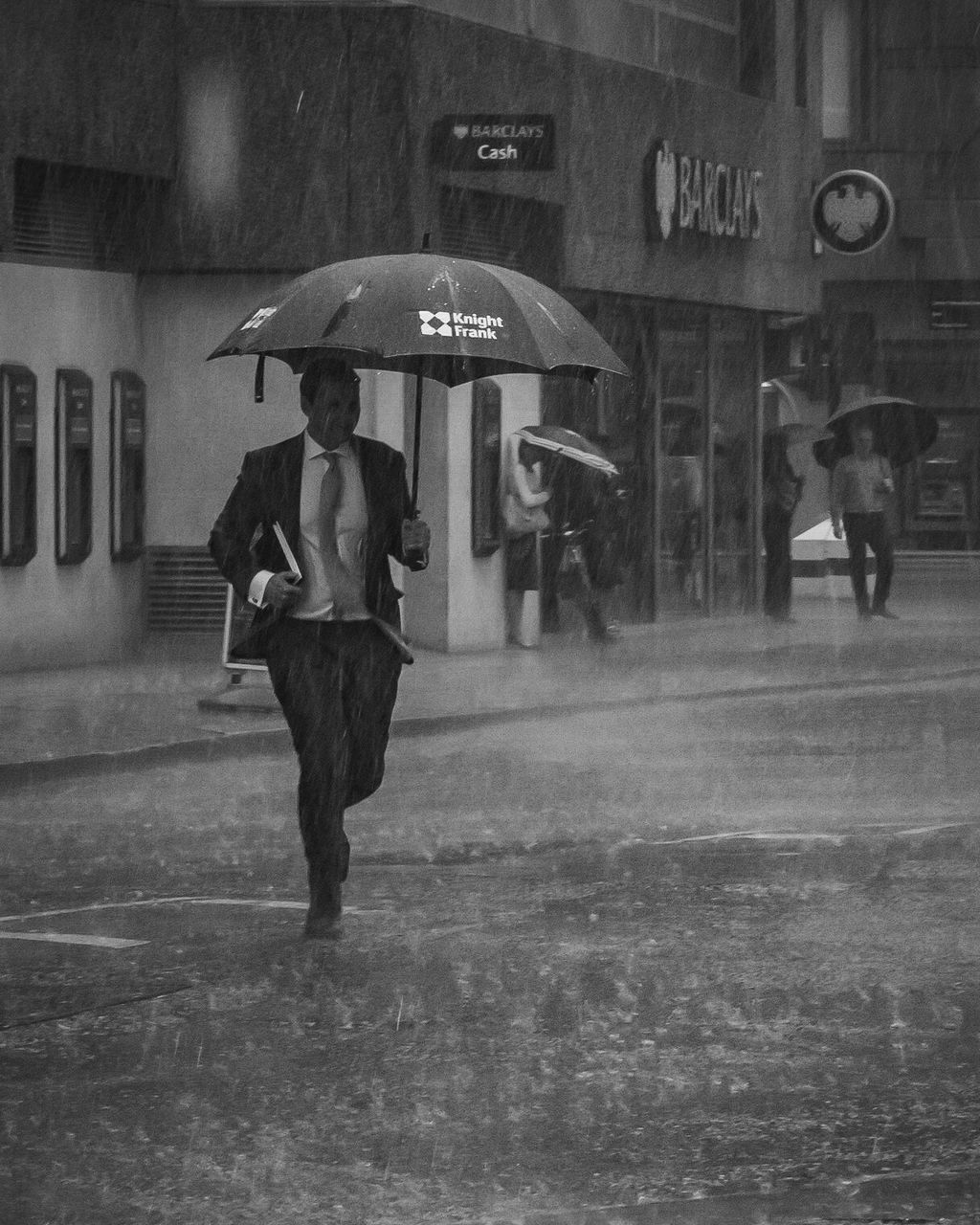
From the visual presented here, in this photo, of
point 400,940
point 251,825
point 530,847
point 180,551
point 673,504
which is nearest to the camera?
point 400,940

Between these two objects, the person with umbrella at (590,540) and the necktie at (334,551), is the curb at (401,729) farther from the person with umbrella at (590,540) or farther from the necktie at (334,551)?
the necktie at (334,551)

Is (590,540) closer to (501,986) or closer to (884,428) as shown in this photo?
(884,428)

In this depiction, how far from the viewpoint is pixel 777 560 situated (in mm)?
25016

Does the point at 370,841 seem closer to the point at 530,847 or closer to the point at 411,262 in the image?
the point at 530,847

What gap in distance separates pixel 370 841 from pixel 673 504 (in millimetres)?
14823

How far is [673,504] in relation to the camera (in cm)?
2477

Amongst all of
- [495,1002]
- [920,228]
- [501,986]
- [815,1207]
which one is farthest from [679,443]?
[815,1207]

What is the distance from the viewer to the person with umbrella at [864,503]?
974 inches

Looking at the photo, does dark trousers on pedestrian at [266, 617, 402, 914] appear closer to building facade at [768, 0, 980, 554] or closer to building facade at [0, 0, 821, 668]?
building facade at [0, 0, 821, 668]

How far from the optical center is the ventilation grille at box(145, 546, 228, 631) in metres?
20.6

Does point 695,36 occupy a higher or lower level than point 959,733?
higher

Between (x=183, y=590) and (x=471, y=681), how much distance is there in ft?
12.4

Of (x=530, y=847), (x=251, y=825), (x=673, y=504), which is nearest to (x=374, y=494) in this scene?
(x=530, y=847)

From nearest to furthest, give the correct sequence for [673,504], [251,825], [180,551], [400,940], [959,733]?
[400,940] < [251,825] < [959,733] < [180,551] < [673,504]
